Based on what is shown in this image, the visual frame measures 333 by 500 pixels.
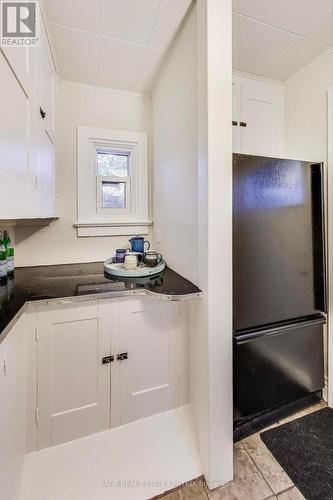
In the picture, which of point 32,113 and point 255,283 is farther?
point 255,283

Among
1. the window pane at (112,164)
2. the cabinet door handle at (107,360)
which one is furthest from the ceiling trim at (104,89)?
the cabinet door handle at (107,360)

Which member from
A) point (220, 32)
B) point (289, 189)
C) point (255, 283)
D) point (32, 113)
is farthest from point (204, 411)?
point (220, 32)

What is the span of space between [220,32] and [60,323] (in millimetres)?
1609

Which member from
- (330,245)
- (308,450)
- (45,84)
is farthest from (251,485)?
(45,84)

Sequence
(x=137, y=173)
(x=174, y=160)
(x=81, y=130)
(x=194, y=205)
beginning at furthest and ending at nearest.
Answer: (x=137, y=173) → (x=81, y=130) → (x=174, y=160) → (x=194, y=205)

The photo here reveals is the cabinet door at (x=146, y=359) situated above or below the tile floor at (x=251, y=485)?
above

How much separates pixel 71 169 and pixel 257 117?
1.58m

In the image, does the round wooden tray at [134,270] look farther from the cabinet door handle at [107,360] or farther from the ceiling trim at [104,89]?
the ceiling trim at [104,89]

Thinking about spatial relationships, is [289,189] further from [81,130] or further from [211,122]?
[81,130]

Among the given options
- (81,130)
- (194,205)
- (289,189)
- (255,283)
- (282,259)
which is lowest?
(255,283)

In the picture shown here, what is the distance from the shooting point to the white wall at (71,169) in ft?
6.04

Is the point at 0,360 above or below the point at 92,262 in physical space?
below

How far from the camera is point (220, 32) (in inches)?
42.1

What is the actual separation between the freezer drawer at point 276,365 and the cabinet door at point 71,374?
2.47 ft
